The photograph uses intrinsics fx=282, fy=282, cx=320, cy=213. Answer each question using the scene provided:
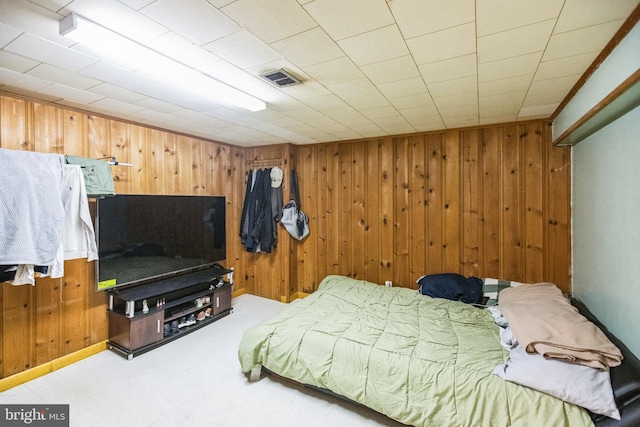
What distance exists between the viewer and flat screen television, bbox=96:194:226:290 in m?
2.64

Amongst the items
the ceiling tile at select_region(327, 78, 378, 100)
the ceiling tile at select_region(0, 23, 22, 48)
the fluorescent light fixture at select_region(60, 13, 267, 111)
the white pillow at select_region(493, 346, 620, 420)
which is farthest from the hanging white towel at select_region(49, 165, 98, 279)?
the white pillow at select_region(493, 346, 620, 420)

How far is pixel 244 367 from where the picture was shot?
2.26 meters

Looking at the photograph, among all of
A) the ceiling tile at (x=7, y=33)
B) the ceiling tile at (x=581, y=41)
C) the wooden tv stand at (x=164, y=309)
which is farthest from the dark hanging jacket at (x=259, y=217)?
the ceiling tile at (x=581, y=41)

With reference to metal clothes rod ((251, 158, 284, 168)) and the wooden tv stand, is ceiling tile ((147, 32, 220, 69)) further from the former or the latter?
metal clothes rod ((251, 158, 284, 168))

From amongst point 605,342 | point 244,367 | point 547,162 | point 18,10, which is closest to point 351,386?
point 244,367

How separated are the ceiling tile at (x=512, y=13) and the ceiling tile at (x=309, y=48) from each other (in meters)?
0.71

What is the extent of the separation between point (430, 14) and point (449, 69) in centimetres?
62

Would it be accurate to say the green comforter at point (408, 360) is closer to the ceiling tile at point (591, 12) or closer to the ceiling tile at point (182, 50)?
the ceiling tile at point (591, 12)

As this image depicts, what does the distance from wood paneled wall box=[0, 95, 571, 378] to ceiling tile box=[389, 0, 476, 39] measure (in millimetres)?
2150

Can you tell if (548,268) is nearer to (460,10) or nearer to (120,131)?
(460,10)

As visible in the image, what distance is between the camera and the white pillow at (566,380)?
1.41 meters

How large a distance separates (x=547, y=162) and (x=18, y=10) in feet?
13.2

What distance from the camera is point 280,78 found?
76.0 inches

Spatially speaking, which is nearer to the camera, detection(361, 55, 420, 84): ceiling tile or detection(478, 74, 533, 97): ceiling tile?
detection(361, 55, 420, 84): ceiling tile
